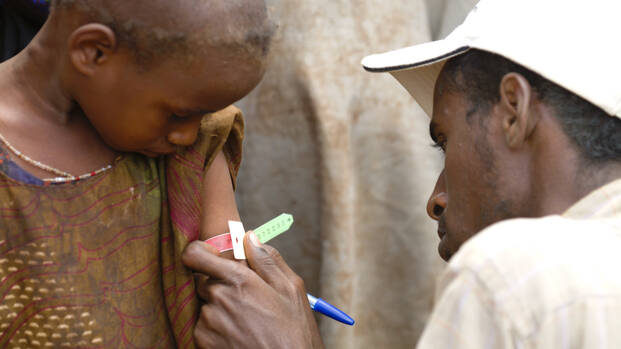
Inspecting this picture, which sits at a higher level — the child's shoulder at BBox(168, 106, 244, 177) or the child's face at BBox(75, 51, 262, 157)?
the child's face at BBox(75, 51, 262, 157)

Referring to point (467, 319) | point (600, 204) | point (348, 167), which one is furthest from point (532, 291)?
point (348, 167)

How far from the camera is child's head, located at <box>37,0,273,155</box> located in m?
1.28

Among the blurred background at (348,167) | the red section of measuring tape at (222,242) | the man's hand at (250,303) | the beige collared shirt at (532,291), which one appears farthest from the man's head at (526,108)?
the blurred background at (348,167)

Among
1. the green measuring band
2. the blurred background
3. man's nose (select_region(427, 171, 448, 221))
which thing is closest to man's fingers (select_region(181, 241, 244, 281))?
the green measuring band

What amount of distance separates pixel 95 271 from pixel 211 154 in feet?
1.18

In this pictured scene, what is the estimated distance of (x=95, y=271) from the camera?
1.37 meters

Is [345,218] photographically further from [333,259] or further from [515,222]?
[515,222]

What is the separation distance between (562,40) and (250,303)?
821 millimetres

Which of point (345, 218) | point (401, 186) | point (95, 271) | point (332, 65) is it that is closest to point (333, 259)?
point (345, 218)

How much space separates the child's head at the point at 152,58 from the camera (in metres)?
1.28

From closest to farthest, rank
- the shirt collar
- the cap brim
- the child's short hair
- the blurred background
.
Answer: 1. the shirt collar
2. the child's short hair
3. the cap brim
4. the blurred background

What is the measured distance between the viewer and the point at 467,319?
99 cm

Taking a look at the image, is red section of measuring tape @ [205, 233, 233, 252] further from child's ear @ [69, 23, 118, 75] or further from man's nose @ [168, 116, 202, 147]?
child's ear @ [69, 23, 118, 75]

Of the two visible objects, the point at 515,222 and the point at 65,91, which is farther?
the point at 65,91
